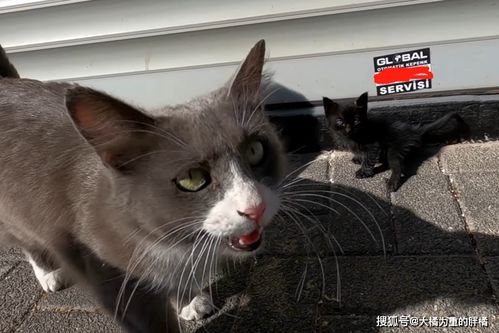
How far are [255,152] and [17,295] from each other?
1.36 m

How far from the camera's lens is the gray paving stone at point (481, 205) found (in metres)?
1.96

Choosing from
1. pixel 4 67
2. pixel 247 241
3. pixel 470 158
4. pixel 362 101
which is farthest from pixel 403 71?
pixel 4 67

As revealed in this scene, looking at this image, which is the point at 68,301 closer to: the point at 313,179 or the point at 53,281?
the point at 53,281

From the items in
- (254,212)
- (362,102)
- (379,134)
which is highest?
(254,212)

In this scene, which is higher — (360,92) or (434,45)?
(434,45)

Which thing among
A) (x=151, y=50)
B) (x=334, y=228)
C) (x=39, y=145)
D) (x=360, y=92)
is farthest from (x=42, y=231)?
(x=360, y=92)

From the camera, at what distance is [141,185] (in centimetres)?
139

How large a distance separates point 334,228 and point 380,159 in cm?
63

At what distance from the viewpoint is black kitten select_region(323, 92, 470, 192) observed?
8.28ft

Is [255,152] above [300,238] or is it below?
above

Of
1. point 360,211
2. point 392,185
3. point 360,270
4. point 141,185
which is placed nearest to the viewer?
point 141,185

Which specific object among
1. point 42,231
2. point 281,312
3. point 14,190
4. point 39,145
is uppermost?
point 39,145

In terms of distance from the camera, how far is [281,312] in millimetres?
1834

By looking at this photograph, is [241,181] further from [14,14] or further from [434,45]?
[14,14]
